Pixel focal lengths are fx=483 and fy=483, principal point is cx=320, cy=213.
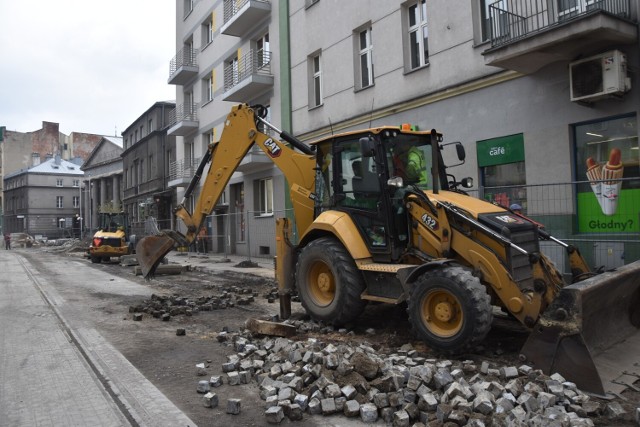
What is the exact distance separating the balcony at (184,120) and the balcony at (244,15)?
6309mm

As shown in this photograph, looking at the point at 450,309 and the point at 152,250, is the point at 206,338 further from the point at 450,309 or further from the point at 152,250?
the point at 152,250

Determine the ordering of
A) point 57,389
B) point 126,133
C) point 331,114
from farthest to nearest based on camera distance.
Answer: point 126,133
point 331,114
point 57,389

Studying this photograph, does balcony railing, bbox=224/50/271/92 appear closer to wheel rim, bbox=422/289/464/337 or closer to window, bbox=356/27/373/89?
window, bbox=356/27/373/89

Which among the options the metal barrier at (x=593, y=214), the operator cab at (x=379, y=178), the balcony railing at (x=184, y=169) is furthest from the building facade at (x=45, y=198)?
the operator cab at (x=379, y=178)

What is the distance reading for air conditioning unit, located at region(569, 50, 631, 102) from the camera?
8.45 m

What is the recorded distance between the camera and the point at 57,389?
4598 millimetres

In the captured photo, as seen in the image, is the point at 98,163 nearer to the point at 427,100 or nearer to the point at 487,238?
the point at 427,100

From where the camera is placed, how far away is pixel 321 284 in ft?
21.8

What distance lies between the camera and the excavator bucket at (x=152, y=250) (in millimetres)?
9938

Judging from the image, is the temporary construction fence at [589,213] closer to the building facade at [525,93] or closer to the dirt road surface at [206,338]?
the building facade at [525,93]

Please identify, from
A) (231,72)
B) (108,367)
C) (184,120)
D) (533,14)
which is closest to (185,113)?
(184,120)

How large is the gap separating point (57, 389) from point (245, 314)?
146 inches

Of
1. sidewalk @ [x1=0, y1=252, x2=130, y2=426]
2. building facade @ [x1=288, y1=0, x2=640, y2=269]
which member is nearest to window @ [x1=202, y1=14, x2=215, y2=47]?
building facade @ [x1=288, y1=0, x2=640, y2=269]

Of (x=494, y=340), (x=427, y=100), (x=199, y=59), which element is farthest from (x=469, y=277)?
(x=199, y=59)
